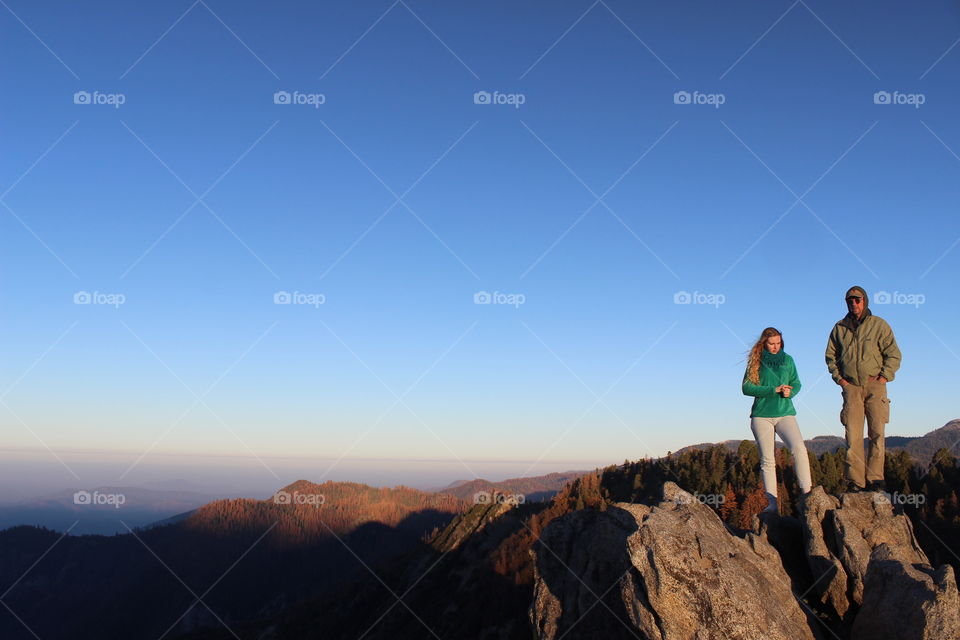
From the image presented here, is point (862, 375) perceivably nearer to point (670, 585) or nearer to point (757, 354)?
point (757, 354)

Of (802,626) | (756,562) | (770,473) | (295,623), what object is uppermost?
(770,473)

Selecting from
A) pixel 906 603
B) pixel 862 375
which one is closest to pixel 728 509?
pixel 862 375

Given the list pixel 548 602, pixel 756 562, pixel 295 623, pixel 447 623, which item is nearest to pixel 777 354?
pixel 756 562

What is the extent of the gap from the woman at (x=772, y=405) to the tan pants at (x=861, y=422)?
2.16 metres

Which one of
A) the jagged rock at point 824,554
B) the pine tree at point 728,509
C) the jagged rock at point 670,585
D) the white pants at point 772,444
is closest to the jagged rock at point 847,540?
the jagged rock at point 824,554

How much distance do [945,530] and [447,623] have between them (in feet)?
121

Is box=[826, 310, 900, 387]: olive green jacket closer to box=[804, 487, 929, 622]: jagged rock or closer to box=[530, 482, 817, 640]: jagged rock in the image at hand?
box=[804, 487, 929, 622]: jagged rock

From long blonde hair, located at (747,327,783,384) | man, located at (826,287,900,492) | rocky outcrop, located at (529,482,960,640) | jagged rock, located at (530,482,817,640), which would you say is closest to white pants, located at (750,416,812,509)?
rocky outcrop, located at (529,482,960,640)

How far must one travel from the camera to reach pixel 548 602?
1664 centimetres

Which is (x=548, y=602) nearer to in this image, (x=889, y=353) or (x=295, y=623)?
(x=889, y=353)

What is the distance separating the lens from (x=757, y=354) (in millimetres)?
17469

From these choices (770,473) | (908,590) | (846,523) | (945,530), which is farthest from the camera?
(945,530)

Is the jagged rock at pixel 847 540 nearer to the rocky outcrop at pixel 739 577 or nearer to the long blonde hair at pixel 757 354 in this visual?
the rocky outcrop at pixel 739 577

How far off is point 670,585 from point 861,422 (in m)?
9.73
